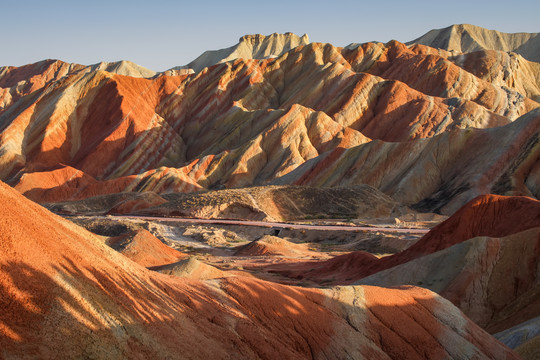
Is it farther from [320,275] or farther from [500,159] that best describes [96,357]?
[500,159]

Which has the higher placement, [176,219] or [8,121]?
[8,121]

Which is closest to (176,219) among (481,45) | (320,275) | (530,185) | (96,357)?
(320,275)

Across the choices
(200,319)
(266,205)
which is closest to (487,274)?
(200,319)

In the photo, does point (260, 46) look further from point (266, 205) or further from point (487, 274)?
point (487, 274)

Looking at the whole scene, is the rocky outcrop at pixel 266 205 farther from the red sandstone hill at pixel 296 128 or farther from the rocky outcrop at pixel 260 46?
the rocky outcrop at pixel 260 46

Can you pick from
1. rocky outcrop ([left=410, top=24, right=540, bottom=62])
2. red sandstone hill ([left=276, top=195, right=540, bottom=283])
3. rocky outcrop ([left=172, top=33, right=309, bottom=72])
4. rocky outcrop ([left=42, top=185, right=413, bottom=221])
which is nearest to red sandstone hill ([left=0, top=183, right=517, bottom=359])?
red sandstone hill ([left=276, top=195, right=540, bottom=283])

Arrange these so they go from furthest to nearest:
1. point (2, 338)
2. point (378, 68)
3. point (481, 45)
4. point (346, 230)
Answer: point (481, 45)
point (378, 68)
point (346, 230)
point (2, 338)

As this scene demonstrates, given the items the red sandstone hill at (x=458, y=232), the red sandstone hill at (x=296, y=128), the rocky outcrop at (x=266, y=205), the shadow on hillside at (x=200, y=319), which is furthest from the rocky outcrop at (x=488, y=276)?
the red sandstone hill at (x=296, y=128)

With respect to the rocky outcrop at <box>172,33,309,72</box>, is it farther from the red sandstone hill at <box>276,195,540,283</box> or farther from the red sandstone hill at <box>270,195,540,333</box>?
the red sandstone hill at <box>270,195,540,333</box>
